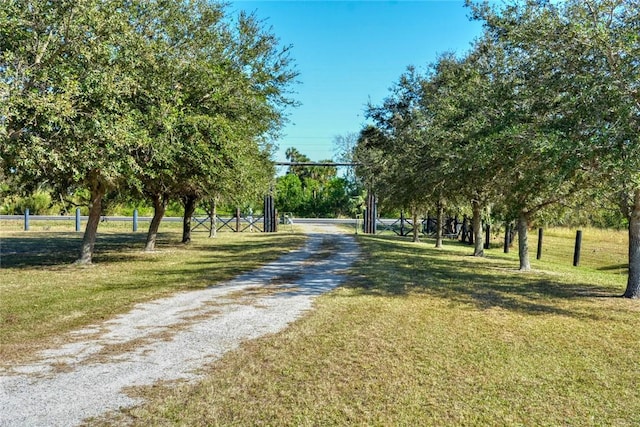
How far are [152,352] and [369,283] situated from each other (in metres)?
6.08

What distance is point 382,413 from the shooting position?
4137mm

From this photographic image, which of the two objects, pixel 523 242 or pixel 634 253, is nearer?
pixel 634 253

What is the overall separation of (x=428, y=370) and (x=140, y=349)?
3132 mm

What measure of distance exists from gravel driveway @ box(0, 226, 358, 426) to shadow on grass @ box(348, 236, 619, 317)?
69.9 inches

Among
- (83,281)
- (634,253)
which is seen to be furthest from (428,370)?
(83,281)

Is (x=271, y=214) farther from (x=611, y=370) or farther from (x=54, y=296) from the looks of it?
(x=611, y=370)

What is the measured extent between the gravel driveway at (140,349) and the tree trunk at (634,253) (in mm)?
5635

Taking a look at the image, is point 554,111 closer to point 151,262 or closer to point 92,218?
point 151,262

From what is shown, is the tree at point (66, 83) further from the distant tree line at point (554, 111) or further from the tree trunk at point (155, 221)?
the tree trunk at point (155, 221)

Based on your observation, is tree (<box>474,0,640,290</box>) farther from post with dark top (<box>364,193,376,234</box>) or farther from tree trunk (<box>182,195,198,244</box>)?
post with dark top (<box>364,193,376,234</box>)

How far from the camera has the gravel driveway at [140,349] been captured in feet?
13.8

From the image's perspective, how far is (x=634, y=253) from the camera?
9789mm

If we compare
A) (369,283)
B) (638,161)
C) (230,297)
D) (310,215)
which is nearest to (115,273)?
(230,297)

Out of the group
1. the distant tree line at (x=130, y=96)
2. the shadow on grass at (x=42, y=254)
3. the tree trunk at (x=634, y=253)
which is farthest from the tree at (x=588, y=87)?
the shadow on grass at (x=42, y=254)
